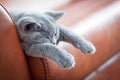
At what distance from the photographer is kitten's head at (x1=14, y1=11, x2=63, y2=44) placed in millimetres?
962

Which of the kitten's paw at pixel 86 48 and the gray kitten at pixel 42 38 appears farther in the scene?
the kitten's paw at pixel 86 48

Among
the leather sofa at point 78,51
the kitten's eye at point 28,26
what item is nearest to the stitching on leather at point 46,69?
the leather sofa at point 78,51

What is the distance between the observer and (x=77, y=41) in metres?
1.07

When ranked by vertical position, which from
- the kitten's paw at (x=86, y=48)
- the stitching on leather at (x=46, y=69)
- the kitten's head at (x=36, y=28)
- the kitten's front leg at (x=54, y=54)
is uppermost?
the kitten's head at (x=36, y=28)

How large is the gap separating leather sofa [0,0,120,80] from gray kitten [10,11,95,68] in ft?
0.11

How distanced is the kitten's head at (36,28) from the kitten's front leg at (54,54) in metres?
0.03

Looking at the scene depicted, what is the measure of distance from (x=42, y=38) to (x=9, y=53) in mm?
128

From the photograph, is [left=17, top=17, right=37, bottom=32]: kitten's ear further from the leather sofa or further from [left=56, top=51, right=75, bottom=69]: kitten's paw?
[left=56, top=51, right=75, bottom=69]: kitten's paw

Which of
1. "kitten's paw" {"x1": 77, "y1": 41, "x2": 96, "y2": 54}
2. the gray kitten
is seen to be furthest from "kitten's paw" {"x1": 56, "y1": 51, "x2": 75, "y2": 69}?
"kitten's paw" {"x1": 77, "y1": 41, "x2": 96, "y2": 54}

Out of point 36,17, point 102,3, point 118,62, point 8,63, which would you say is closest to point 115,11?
point 102,3

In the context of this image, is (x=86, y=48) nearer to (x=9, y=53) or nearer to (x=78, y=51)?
(x=78, y=51)

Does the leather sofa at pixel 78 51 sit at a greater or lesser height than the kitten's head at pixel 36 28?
lesser

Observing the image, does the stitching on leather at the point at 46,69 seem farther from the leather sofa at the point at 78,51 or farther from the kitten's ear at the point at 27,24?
the kitten's ear at the point at 27,24

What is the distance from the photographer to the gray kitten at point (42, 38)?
94 cm
